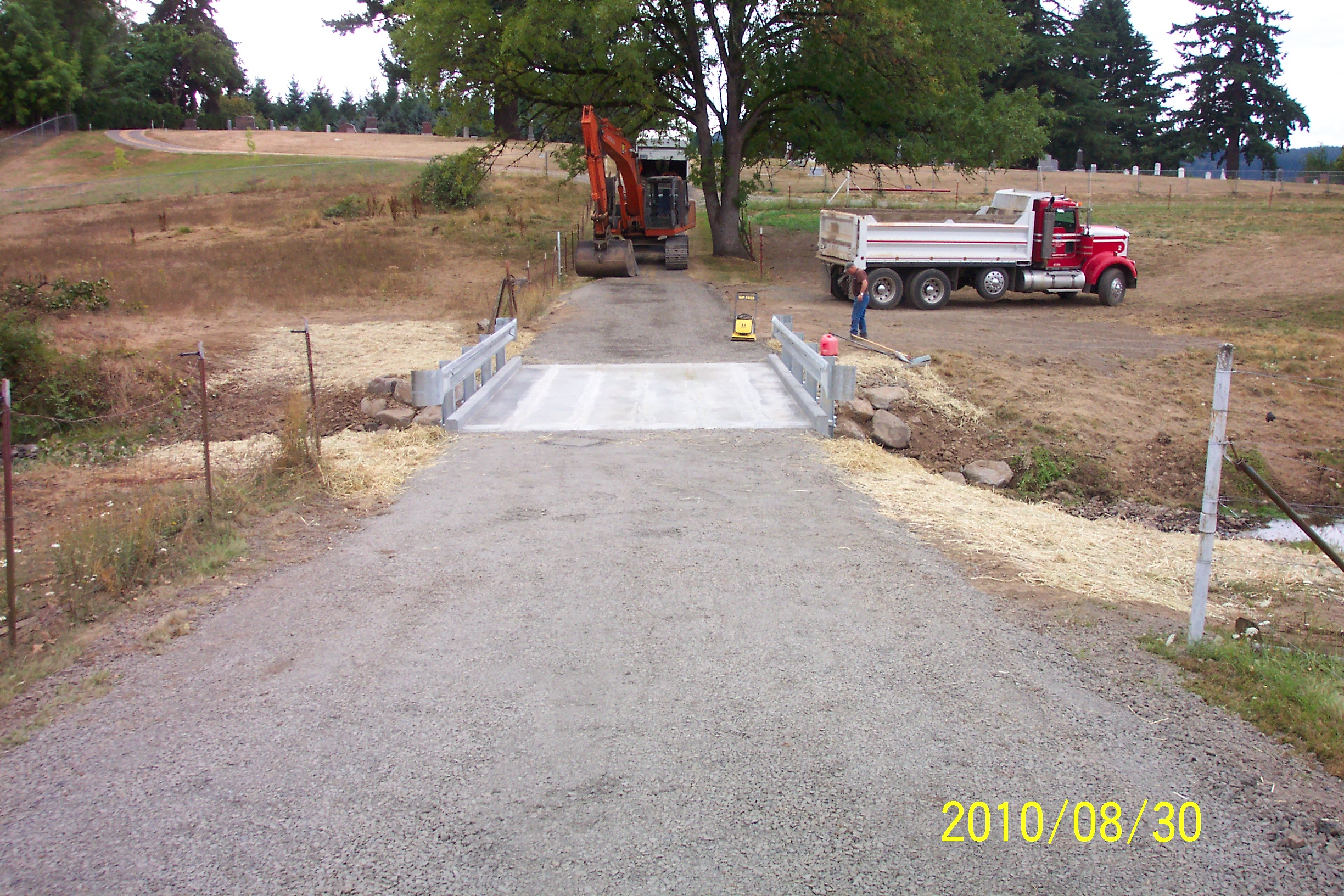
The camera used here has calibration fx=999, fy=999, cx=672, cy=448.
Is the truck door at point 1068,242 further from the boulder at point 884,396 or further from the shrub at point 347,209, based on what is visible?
the shrub at point 347,209

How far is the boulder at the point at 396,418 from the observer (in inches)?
503

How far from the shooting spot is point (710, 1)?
30.7 meters

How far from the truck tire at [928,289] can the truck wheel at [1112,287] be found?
4.26 m

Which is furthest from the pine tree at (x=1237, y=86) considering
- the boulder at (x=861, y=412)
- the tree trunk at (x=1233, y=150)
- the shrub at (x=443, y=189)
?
the boulder at (x=861, y=412)

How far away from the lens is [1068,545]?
885 centimetres

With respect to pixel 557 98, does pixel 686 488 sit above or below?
below

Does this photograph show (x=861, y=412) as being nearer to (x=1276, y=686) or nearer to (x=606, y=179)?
(x=1276, y=686)

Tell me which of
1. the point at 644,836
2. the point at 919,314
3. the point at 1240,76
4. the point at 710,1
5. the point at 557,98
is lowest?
the point at 644,836

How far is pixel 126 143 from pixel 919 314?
59.0 meters

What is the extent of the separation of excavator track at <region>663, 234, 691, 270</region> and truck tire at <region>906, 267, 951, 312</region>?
27.7ft

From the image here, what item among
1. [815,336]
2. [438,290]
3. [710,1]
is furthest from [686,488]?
[710,1]

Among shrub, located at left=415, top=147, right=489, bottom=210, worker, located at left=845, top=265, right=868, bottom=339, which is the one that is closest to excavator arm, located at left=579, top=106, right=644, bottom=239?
shrub, located at left=415, top=147, right=489, bottom=210

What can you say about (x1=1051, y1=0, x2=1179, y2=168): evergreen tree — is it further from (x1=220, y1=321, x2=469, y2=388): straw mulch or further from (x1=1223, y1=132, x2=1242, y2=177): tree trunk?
(x1=220, y1=321, x2=469, y2=388): straw mulch

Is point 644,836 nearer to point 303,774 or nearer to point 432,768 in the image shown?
point 432,768
